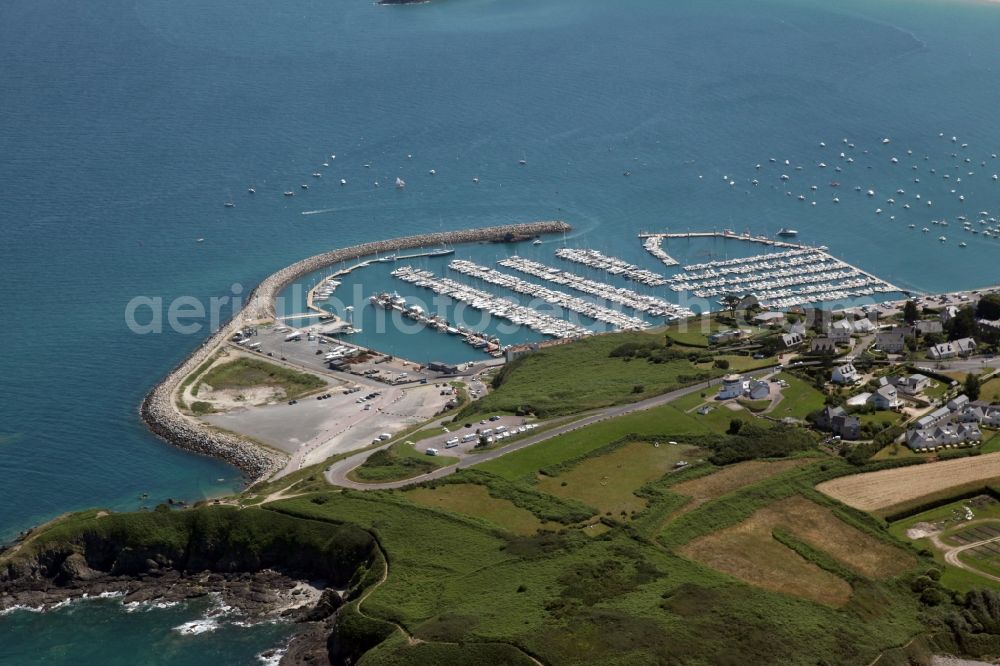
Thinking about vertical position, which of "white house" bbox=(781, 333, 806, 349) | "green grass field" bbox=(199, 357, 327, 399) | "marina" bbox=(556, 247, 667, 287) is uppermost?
"white house" bbox=(781, 333, 806, 349)

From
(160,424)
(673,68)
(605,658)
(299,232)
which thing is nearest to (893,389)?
(605,658)

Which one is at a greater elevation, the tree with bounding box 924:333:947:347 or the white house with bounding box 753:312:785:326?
the tree with bounding box 924:333:947:347

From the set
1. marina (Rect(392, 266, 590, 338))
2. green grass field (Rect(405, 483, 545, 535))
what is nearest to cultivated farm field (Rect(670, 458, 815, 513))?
green grass field (Rect(405, 483, 545, 535))

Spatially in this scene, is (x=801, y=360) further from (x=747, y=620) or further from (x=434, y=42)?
(x=434, y=42)

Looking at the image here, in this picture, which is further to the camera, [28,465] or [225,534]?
[28,465]

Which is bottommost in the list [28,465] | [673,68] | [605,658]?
[28,465]

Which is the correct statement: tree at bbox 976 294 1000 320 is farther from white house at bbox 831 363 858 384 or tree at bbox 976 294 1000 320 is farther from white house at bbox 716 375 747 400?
white house at bbox 716 375 747 400
